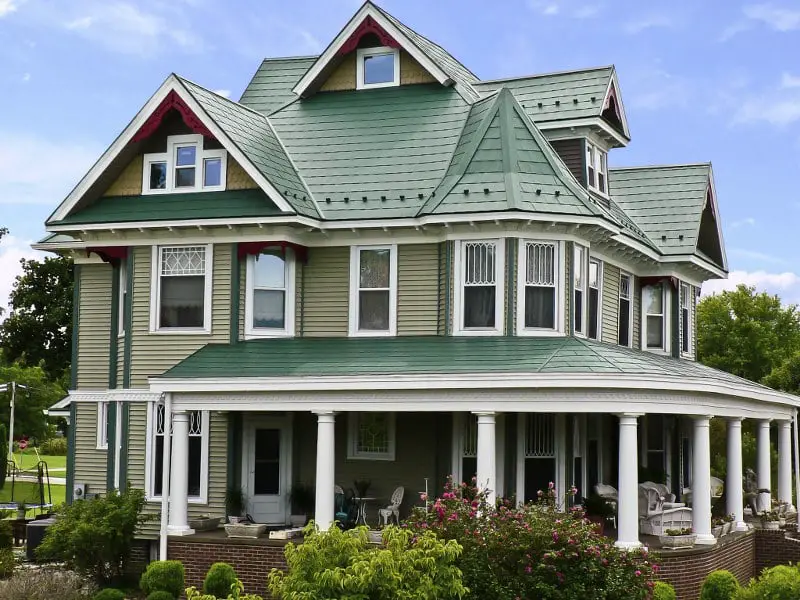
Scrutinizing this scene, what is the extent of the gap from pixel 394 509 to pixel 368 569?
8060mm

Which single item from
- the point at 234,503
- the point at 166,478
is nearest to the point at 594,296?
the point at 234,503

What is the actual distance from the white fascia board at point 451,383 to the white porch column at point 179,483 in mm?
900

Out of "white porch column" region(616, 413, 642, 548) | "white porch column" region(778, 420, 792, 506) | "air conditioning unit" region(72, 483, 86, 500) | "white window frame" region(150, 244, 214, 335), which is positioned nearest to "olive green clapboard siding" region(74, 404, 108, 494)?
"air conditioning unit" region(72, 483, 86, 500)

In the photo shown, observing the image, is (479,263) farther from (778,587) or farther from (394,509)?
(778,587)

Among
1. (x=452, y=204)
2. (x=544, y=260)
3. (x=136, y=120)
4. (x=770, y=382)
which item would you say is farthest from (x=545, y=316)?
(x=770, y=382)

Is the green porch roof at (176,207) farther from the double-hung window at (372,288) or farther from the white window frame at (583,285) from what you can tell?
the white window frame at (583,285)

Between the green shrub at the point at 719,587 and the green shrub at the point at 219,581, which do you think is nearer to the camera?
the green shrub at the point at 719,587

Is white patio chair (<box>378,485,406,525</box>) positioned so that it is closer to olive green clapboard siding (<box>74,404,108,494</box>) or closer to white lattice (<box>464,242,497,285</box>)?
white lattice (<box>464,242,497,285</box>)

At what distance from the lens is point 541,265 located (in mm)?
23406

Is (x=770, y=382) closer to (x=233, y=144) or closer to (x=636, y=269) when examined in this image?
(x=636, y=269)

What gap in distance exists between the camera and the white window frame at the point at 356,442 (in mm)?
23891

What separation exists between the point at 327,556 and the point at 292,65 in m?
18.4

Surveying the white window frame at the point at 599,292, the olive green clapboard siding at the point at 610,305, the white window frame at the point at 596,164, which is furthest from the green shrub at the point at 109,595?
the white window frame at the point at 596,164

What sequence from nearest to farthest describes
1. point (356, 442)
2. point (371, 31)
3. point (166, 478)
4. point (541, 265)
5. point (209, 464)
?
point (166, 478)
point (541, 265)
point (209, 464)
point (356, 442)
point (371, 31)
